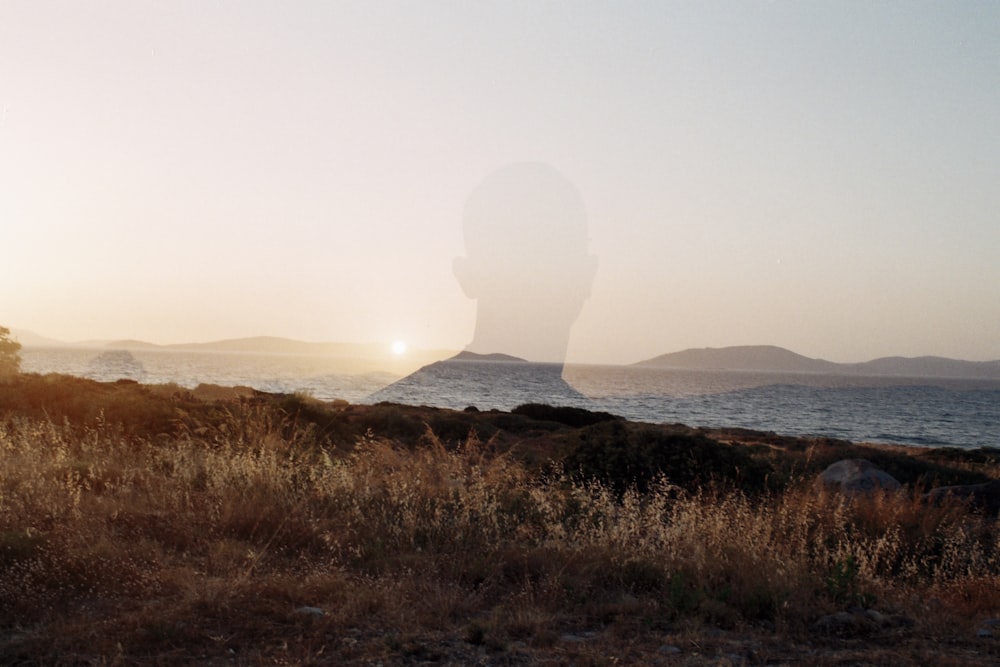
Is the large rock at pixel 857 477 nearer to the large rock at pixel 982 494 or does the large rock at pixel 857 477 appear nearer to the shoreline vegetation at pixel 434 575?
the large rock at pixel 982 494

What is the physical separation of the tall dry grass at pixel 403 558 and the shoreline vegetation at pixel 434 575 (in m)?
0.02

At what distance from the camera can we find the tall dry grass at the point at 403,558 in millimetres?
5121

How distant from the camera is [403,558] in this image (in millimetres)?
6426

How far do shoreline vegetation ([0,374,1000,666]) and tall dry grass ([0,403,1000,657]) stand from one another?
0.08 ft

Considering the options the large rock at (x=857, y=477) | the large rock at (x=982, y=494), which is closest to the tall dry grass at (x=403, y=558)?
the large rock at (x=982, y=494)

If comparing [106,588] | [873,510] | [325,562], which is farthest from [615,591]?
[873,510]

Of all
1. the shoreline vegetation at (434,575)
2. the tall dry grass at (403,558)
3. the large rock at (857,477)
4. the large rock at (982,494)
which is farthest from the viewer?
the large rock at (857,477)

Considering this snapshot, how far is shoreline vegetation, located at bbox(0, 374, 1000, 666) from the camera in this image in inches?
185

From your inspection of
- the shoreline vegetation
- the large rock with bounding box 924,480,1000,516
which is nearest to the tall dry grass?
the shoreline vegetation

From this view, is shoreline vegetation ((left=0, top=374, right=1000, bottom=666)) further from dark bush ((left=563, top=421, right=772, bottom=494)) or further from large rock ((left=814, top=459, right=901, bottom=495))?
large rock ((left=814, top=459, right=901, bottom=495))

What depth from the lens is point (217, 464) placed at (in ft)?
29.9

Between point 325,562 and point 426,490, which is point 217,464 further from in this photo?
point 325,562

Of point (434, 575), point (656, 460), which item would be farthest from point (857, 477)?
point (434, 575)

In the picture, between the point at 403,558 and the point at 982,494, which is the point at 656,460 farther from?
the point at 403,558
